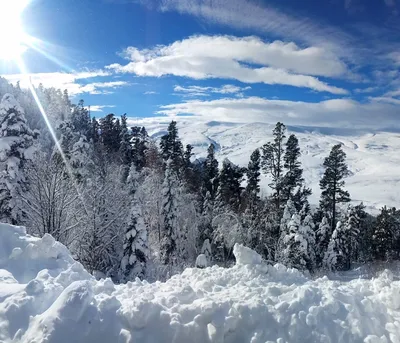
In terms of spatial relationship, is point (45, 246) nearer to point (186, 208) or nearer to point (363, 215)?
point (186, 208)

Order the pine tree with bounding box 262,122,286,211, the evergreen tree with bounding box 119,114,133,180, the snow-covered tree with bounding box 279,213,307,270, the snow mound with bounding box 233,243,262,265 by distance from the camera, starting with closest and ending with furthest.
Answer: the snow mound with bounding box 233,243,262,265 < the snow-covered tree with bounding box 279,213,307,270 < the pine tree with bounding box 262,122,286,211 < the evergreen tree with bounding box 119,114,133,180

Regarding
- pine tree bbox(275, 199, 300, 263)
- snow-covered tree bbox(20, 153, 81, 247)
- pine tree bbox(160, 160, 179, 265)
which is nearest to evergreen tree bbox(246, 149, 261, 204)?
pine tree bbox(275, 199, 300, 263)

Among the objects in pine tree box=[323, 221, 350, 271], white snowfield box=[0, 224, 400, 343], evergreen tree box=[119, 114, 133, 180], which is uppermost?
evergreen tree box=[119, 114, 133, 180]

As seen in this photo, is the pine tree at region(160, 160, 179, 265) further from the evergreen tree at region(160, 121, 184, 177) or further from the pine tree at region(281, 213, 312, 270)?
the evergreen tree at region(160, 121, 184, 177)

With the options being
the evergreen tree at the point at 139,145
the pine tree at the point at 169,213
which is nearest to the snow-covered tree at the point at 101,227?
the pine tree at the point at 169,213

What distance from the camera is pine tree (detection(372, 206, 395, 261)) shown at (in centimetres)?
3525

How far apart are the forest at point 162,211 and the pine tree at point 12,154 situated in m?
0.05

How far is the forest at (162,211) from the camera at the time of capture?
60.7 feet

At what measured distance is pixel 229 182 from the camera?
3806 cm

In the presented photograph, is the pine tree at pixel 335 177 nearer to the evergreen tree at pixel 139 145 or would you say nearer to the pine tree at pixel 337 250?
the pine tree at pixel 337 250

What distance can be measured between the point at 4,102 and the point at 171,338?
1644cm

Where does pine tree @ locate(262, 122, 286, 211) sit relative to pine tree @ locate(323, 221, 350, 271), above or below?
above

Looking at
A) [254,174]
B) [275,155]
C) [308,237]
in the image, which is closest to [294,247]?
[308,237]

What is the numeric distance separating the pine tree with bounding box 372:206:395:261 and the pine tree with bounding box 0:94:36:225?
31839 millimetres
